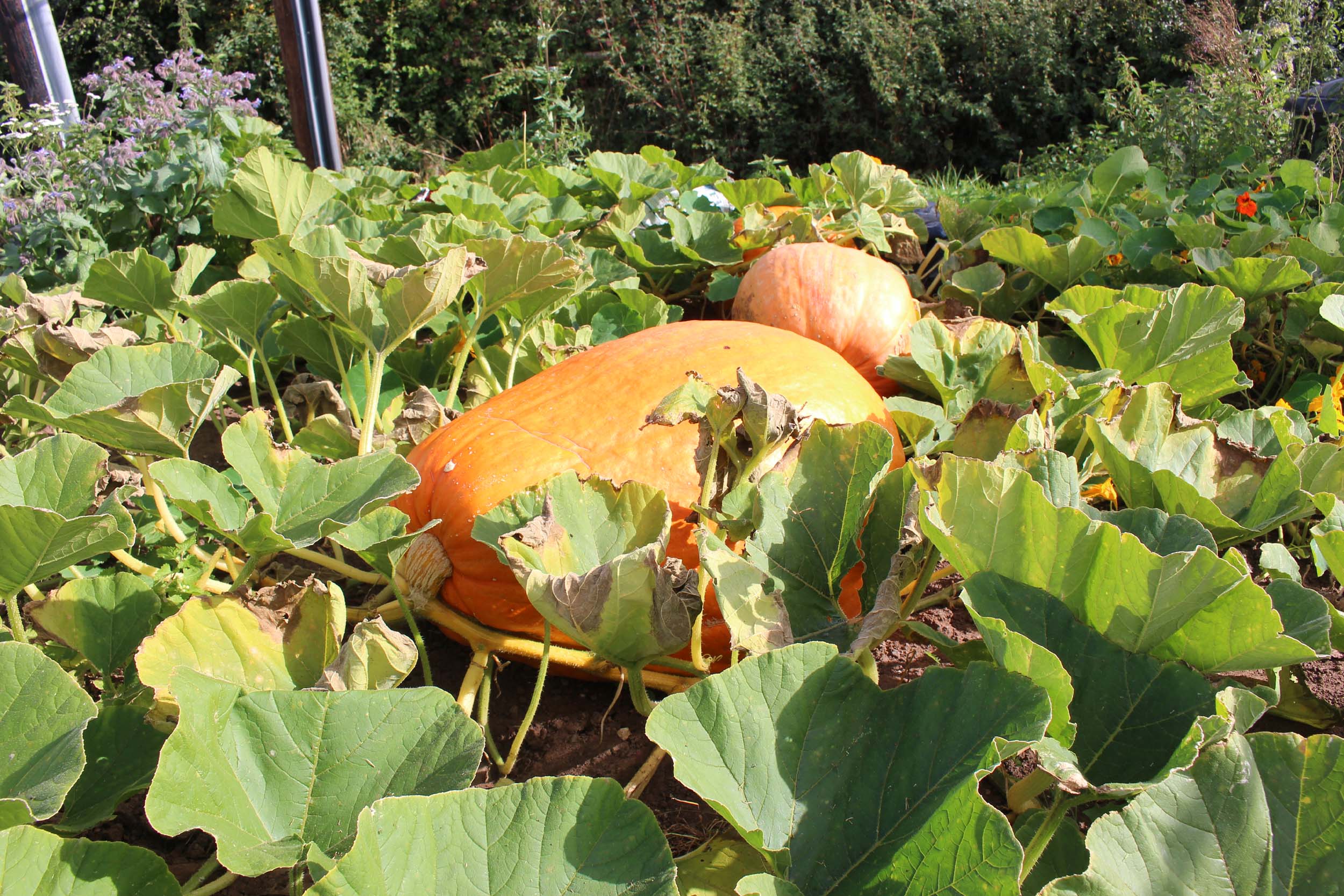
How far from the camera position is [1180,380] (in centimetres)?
176

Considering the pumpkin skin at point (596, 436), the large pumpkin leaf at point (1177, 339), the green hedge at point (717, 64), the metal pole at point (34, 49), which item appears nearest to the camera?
the pumpkin skin at point (596, 436)

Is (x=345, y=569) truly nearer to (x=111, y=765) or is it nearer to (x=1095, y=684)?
(x=111, y=765)

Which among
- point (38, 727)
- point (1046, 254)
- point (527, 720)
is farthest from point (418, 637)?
point (1046, 254)

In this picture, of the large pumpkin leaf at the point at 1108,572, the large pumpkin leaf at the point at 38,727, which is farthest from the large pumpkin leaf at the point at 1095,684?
the large pumpkin leaf at the point at 38,727

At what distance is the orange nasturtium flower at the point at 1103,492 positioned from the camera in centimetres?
177

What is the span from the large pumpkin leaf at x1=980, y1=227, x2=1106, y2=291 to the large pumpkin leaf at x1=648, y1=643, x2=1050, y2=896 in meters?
1.63

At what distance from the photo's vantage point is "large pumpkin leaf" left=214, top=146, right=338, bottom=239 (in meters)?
2.26

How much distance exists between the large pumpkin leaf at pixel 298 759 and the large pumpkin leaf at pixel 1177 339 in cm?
130

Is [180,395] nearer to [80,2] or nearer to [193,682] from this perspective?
[193,682]

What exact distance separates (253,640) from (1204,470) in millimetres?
1279

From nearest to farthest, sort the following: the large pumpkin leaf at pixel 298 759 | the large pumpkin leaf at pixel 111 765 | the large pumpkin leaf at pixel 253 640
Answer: the large pumpkin leaf at pixel 298 759 → the large pumpkin leaf at pixel 111 765 → the large pumpkin leaf at pixel 253 640

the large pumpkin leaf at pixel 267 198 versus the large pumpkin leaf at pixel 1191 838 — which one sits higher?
the large pumpkin leaf at pixel 267 198

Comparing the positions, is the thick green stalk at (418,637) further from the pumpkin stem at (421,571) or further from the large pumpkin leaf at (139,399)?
the large pumpkin leaf at (139,399)

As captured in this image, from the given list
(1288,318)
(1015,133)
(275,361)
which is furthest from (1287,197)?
(1015,133)
